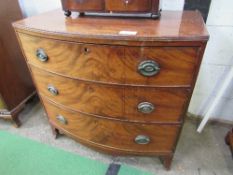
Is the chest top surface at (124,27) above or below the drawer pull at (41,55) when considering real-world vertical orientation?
above

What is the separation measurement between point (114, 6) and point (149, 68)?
0.38 meters

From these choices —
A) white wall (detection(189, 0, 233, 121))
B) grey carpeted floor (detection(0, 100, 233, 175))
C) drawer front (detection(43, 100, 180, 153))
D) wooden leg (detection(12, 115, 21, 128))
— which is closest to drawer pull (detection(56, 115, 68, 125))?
drawer front (detection(43, 100, 180, 153))

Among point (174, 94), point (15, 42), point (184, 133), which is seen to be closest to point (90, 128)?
point (174, 94)

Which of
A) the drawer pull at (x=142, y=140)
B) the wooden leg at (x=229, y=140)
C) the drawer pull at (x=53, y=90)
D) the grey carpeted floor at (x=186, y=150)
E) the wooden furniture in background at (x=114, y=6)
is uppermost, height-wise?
the wooden furniture in background at (x=114, y=6)

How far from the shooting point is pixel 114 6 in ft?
2.99

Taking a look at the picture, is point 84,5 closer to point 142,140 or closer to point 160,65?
point 160,65

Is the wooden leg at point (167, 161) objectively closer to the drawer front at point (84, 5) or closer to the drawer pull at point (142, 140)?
the drawer pull at point (142, 140)

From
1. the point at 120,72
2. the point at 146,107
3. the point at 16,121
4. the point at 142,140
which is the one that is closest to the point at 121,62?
the point at 120,72

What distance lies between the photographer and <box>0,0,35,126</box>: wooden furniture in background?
1.33m

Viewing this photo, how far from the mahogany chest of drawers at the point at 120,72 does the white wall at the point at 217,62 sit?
26cm

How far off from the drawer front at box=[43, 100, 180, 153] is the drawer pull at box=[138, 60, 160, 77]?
337 millimetres

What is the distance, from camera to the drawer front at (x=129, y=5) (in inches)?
34.5

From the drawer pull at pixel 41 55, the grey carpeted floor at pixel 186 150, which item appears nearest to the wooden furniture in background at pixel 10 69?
the grey carpeted floor at pixel 186 150

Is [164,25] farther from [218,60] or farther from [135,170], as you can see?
[135,170]
